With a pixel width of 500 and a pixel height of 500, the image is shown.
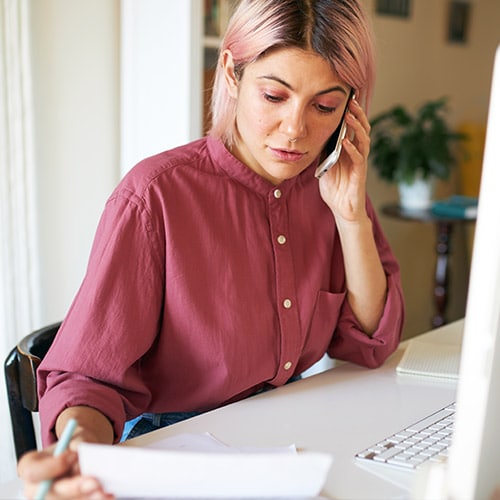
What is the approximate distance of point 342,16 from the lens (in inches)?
46.6

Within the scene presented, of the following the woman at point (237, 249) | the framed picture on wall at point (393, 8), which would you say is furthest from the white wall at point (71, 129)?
the framed picture on wall at point (393, 8)

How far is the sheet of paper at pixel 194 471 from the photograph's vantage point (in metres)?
0.71

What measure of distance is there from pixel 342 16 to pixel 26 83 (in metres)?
1.22

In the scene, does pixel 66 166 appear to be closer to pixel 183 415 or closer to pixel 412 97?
pixel 183 415

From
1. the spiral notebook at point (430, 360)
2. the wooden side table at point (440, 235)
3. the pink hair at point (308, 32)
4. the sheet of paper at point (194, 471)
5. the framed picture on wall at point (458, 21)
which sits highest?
the framed picture on wall at point (458, 21)

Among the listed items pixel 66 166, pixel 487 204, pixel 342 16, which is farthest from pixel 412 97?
pixel 487 204

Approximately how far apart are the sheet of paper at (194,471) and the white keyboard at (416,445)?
0.91 feet

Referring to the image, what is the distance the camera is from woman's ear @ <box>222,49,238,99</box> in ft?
4.01

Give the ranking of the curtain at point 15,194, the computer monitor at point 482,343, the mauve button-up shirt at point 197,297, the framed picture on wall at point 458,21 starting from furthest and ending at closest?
the framed picture on wall at point 458,21 < the curtain at point 15,194 < the mauve button-up shirt at point 197,297 < the computer monitor at point 482,343

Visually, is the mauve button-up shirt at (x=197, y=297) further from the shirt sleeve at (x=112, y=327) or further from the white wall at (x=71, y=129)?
the white wall at (x=71, y=129)

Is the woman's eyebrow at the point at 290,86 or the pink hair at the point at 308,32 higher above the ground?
the pink hair at the point at 308,32

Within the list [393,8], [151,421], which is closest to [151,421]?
[151,421]

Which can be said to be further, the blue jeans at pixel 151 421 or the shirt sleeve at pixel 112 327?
the blue jeans at pixel 151 421

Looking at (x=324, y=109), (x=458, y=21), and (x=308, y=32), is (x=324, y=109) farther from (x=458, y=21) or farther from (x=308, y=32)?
(x=458, y=21)
